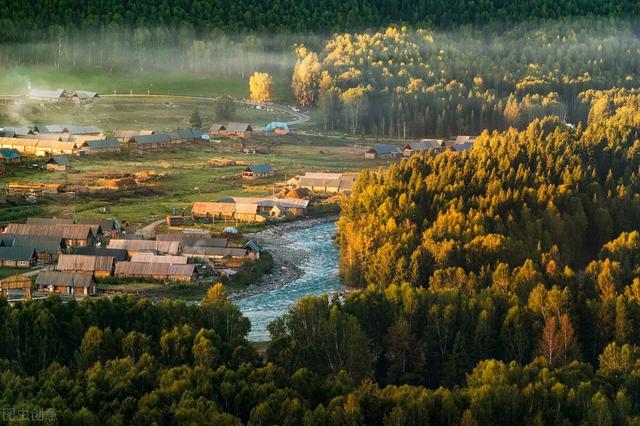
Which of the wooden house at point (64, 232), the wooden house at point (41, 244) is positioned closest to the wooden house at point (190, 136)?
the wooden house at point (64, 232)

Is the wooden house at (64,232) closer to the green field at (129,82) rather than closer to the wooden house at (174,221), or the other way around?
the wooden house at (174,221)

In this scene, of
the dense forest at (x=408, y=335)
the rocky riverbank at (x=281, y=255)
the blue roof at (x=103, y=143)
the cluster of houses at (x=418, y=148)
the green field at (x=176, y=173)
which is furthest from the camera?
the cluster of houses at (x=418, y=148)

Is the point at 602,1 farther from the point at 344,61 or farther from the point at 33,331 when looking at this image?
the point at 33,331

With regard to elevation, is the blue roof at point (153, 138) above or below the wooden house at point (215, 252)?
above

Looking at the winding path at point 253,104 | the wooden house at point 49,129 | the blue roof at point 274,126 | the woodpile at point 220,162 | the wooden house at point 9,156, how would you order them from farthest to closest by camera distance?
the winding path at point 253,104
the blue roof at point 274,126
the wooden house at point 49,129
the woodpile at point 220,162
the wooden house at point 9,156

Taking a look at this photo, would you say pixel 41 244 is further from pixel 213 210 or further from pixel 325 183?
pixel 325 183

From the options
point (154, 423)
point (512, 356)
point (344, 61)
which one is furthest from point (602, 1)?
point (154, 423)
